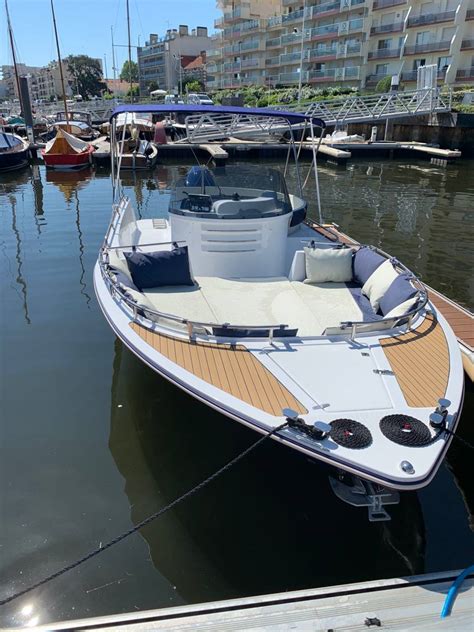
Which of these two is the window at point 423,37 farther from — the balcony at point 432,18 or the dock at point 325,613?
the dock at point 325,613

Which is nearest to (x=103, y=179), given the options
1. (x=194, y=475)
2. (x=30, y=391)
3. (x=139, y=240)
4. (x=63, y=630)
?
(x=139, y=240)

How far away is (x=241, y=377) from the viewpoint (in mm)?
4254

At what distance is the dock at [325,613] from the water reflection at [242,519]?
65 centimetres

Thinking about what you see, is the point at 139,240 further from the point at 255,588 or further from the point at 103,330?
the point at 255,588

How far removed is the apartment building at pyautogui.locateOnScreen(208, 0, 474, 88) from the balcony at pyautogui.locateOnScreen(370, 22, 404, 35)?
8 cm

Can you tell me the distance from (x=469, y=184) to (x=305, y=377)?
2124 cm

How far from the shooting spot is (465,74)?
136ft

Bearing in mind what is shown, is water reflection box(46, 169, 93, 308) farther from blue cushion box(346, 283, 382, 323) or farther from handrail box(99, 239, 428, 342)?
blue cushion box(346, 283, 382, 323)

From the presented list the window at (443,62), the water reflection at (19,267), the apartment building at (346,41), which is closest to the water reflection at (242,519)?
the water reflection at (19,267)

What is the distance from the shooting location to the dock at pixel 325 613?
2.96m

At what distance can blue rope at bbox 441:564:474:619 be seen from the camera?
3047mm

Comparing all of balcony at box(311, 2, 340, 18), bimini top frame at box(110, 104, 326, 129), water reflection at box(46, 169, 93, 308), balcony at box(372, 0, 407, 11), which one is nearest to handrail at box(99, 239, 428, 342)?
bimini top frame at box(110, 104, 326, 129)

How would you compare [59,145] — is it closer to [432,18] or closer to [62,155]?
[62,155]

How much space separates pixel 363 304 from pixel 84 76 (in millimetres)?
108770
